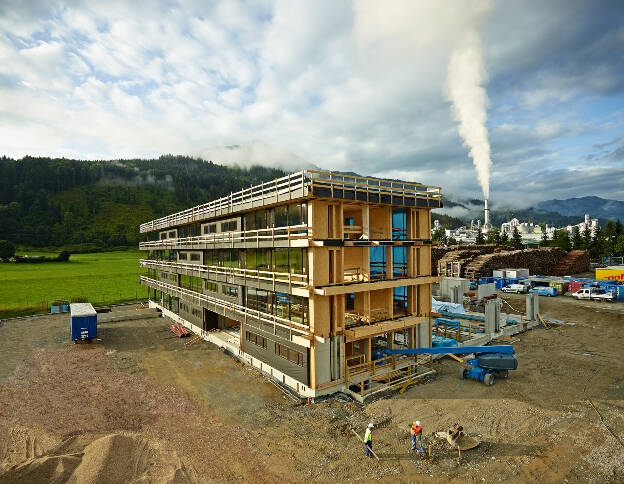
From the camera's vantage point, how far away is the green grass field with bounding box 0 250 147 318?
60.8m

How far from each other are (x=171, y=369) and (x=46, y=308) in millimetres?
40287

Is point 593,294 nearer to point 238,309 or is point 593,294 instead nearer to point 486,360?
point 486,360

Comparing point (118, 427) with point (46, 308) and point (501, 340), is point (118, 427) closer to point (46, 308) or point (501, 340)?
point (501, 340)

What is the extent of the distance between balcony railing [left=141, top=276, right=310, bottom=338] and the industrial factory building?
120 mm

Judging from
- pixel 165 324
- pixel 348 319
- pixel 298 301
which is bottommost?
pixel 165 324

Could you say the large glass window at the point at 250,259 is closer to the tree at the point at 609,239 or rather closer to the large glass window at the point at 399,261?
the large glass window at the point at 399,261

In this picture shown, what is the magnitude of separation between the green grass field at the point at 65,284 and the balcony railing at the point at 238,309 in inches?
1065

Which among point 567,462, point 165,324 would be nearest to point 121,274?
point 165,324

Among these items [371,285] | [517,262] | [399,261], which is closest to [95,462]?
[371,285]

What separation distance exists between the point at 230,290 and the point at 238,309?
246 centimetres

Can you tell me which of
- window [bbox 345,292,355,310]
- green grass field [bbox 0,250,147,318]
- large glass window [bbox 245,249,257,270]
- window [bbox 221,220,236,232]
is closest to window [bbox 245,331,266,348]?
large glass window [bbox 245,249,257,270]

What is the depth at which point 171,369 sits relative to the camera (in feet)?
85.5

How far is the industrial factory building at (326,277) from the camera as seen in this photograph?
19.8m

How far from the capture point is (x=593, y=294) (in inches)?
2104
